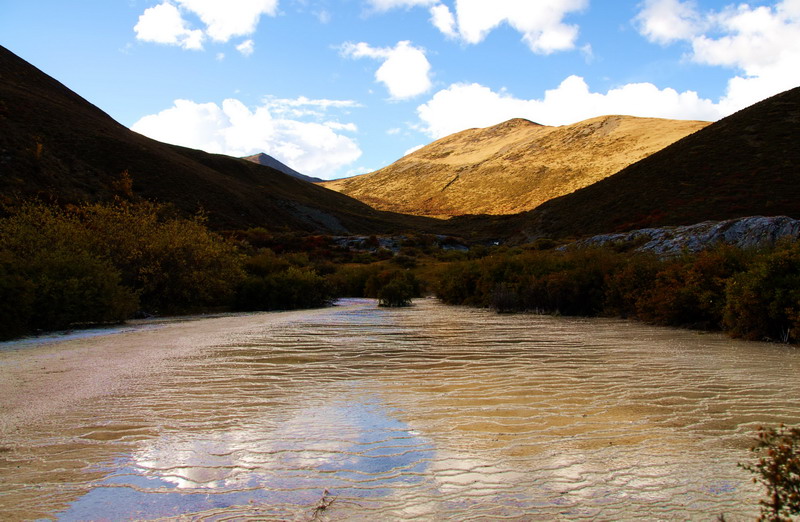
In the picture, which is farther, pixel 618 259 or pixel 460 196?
pixel 460 196

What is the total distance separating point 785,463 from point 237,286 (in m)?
18.4

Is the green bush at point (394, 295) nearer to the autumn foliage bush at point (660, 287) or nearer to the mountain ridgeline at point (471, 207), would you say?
the autumn foliage bush at point (660, 287)

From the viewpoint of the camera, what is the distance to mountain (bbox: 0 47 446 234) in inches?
1527

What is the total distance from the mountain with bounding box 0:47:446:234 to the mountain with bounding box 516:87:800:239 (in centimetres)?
2818

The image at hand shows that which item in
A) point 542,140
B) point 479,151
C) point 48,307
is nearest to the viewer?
point 48,307

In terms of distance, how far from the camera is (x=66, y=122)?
5147cm

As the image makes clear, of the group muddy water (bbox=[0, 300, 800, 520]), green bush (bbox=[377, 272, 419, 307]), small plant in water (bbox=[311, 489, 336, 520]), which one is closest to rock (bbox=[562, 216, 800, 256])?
green bush (bbox=[377, 272, 419, 307])

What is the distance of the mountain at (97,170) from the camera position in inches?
1527

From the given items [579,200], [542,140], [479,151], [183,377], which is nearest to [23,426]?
[183,377]

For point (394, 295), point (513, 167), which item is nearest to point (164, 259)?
point (394, 295)

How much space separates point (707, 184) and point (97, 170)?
4578 cm

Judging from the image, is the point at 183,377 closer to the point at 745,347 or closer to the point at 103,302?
the point at 103,302

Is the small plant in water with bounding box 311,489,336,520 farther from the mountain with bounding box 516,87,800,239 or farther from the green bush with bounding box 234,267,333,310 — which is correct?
the mountain with bounding box 516,87,800,239

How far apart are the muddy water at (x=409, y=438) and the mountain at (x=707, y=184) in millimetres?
28084
